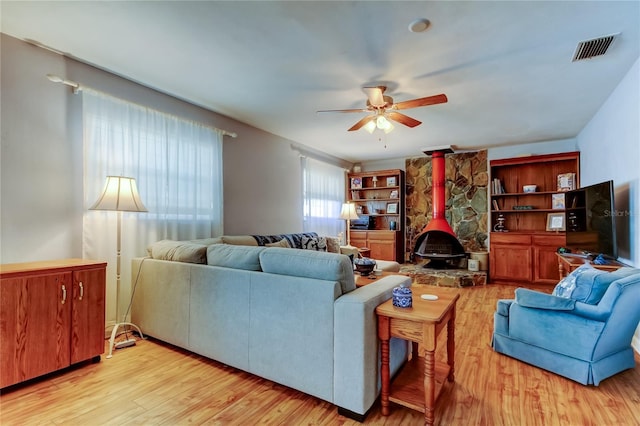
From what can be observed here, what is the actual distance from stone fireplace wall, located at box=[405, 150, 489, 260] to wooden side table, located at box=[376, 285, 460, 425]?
4.40 metres

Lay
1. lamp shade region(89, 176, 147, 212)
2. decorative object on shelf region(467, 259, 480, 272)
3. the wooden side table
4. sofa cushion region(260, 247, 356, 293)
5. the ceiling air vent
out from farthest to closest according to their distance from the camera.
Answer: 1. decorative object on shelf region(467, 259, 480, 272)
2. lamp shade region(89, 176, 147, 212)
3. the ceiling air vent
4. sofa cushion region(260, 247, 356, 293)
5. the wooden side table

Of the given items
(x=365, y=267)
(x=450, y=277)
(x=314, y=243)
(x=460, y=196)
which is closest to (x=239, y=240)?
(x=314, y=243)

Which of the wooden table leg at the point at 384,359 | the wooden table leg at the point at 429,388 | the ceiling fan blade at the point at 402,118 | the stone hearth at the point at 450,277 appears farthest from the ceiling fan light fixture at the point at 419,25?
the stone hearth at the point at 450,277

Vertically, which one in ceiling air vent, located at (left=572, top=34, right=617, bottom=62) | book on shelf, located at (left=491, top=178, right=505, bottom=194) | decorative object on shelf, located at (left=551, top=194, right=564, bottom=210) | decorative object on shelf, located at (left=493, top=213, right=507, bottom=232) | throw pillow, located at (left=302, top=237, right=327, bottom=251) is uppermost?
ceiling air vent, located at (left=572, top=34, right=617, bottom=62)

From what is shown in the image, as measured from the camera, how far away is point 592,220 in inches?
129

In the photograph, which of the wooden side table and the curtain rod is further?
the curtain rod

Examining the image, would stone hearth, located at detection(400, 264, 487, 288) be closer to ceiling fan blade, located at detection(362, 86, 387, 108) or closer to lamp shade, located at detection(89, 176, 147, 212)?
ceiling fan blade, located at detection(362, 86, 387, 108)

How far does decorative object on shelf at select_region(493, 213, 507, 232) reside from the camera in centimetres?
540

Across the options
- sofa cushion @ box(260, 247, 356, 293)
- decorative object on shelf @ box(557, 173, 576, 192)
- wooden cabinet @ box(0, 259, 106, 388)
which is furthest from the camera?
decorative object on shelf @ box(557, 173, 576, 192)

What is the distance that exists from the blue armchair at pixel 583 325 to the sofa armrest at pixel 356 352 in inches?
54.6

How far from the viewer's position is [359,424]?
1.62 m

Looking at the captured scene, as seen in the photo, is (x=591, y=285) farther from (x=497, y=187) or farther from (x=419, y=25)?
(x=497, y=187)

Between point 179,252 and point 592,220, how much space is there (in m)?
4.21

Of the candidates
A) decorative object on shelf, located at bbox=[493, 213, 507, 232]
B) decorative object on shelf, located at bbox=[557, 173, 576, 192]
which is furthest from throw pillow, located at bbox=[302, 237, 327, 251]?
decorative object on shelf, located at bbox=[557, 173, 576, 192]
